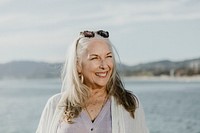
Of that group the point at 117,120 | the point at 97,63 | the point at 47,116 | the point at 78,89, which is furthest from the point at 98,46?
the point at 47,116

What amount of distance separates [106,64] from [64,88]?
1.35 feet

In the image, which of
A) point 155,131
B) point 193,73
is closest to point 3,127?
point 155,131

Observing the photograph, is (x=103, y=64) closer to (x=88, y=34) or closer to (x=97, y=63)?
Answer: (x=97, y=63)

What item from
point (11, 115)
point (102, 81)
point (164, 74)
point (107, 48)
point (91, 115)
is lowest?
point (164, 74)

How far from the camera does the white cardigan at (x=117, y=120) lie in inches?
127

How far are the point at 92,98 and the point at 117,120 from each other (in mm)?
262

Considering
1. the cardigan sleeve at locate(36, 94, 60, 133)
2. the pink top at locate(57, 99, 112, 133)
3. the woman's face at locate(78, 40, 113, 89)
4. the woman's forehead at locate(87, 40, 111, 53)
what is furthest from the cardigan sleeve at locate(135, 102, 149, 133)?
the cardigan sleeve at locate(36, 94, 60, 133)

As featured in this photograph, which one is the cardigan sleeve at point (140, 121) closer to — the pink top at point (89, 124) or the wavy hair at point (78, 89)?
the wavy hair at point (78, 89)

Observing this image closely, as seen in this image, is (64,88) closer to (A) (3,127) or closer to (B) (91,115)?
(B) (91,115)

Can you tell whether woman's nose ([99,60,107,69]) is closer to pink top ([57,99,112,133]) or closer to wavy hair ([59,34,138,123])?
wavy hair ([59,34,138,123])

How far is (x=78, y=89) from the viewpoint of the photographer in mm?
3365

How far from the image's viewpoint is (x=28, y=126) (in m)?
25.0

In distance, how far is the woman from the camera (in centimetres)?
323

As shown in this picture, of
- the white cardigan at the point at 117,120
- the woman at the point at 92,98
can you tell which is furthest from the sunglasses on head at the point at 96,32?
the white cardigan at the point at 117,120
